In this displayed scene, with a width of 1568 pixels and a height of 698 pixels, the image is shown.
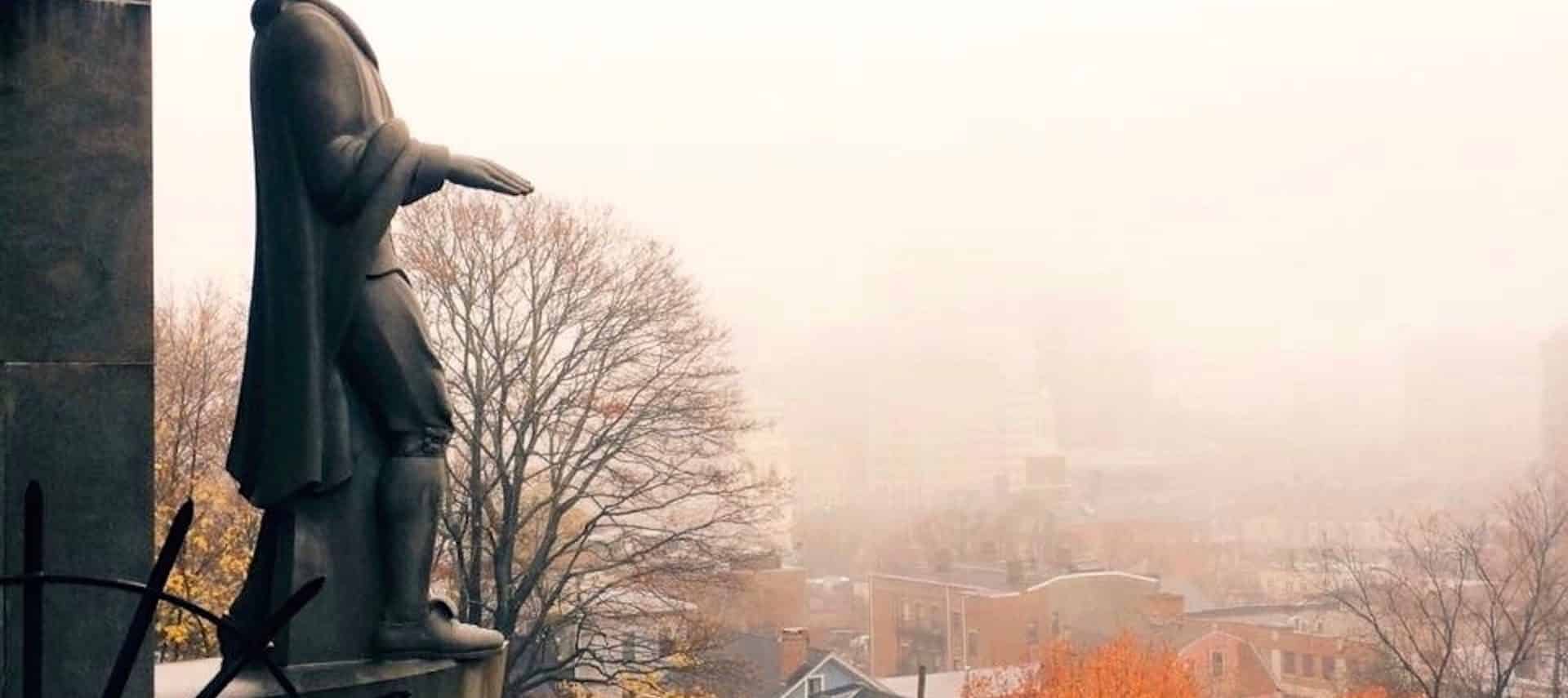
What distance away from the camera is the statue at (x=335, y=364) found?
4727 millimetres

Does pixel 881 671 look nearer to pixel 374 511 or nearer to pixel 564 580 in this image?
pixel 564 580

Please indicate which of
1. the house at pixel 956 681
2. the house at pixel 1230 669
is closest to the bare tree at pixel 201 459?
the house at pixel 956 681

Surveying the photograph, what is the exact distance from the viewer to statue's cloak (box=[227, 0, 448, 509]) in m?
4.71

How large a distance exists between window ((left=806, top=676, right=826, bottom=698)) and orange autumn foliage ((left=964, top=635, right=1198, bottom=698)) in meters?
3.08

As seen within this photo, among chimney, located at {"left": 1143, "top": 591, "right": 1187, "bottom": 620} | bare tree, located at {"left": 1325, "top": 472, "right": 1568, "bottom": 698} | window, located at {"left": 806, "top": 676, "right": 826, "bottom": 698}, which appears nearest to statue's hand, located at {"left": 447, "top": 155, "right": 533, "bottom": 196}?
bare tree, located at {"left": 1325, "top": 472, "right": 1568, "bottom": 698}

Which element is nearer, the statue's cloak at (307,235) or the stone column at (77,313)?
the stone column at (77,313)

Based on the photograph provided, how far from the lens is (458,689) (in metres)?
4.89

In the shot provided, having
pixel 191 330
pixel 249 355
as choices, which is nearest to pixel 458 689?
pixel 249 355

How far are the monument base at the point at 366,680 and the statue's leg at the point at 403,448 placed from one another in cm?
7

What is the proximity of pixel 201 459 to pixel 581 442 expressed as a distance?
14.9ft

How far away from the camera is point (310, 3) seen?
487 centimetres

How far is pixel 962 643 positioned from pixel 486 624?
91.8ft

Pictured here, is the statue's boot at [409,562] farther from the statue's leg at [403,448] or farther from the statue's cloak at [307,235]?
the statue's cloak at [307,235]

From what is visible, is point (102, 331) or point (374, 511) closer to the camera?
point (102, 331)
